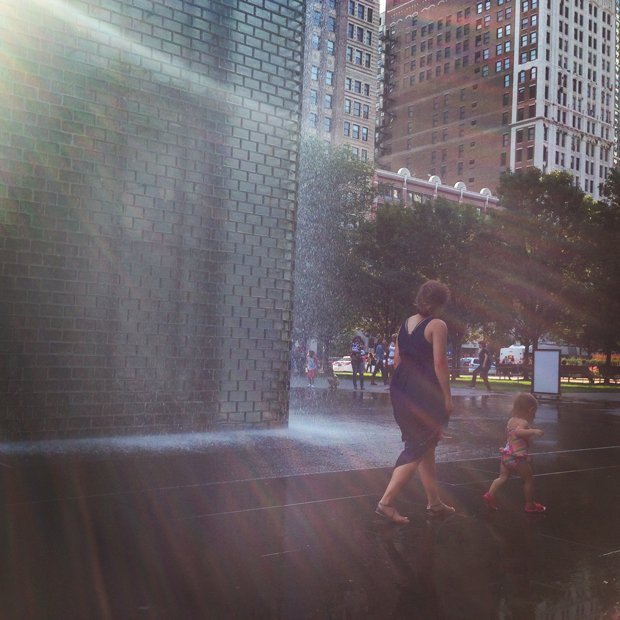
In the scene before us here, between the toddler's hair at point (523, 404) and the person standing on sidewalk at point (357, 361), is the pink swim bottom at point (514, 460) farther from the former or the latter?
the person standing on sidewalk at point (357, 361)

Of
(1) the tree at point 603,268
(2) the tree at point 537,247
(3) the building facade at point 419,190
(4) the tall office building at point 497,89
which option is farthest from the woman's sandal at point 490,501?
(4) the tall office building at point 497,89

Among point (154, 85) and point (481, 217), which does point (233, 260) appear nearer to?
point (154, 85)

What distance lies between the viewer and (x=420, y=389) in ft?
17.7

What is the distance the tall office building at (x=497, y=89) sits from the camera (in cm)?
10144

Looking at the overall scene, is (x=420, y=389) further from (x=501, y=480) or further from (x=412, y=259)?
(x=412, y=259)

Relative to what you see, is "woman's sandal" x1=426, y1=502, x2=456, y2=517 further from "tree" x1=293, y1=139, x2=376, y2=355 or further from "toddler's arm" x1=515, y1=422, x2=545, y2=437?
"tree" x1=293, y1=139, x2=376, y2=355

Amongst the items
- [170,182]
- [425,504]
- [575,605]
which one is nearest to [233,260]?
[170,182]

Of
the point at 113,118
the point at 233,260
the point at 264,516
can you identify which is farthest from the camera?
the point at 233,260

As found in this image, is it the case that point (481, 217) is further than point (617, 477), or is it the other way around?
point (481, 217)

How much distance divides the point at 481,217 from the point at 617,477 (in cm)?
3624

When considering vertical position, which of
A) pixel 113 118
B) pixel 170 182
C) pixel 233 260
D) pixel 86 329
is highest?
pixel 113 118

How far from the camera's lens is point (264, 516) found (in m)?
5.35

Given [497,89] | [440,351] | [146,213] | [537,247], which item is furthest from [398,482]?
[497,89]

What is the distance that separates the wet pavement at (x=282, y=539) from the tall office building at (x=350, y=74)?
226 feet
